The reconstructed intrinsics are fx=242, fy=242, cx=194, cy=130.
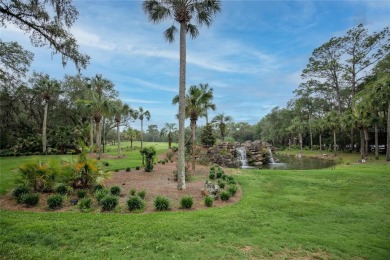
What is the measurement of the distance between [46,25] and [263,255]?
824 centimetres

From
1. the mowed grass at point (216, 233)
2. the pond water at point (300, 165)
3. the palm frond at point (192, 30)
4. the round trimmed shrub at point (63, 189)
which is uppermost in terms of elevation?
the palm frond at point (192, 30)

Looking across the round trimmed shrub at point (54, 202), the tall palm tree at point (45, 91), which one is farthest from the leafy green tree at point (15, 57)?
the round trimmed shrub at point (54, 202)

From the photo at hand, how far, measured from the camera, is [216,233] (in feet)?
22.7

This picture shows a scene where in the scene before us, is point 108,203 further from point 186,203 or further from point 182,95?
point 182,95

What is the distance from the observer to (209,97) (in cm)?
1962

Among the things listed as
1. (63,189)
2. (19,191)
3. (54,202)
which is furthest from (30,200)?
(63,189)

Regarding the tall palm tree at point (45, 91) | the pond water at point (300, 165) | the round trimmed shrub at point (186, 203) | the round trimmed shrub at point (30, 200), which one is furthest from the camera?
the tall palm tree at point (45, 91)

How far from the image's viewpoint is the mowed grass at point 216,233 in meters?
5.77

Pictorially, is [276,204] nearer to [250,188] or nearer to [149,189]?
[250,188]

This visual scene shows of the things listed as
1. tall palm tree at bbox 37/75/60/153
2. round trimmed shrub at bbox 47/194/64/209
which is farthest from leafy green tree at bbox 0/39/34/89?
round trimmed shrub at bbox 47/194/64/209

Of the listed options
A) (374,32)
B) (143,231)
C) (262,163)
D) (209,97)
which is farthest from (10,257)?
(374,32)

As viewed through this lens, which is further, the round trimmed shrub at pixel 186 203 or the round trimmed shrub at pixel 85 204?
the round trimmed shrub at pixel 186 203

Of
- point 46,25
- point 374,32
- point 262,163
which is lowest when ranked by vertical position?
point 262,163

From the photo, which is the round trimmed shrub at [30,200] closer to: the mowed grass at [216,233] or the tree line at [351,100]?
the mowed grass at [216,233]
